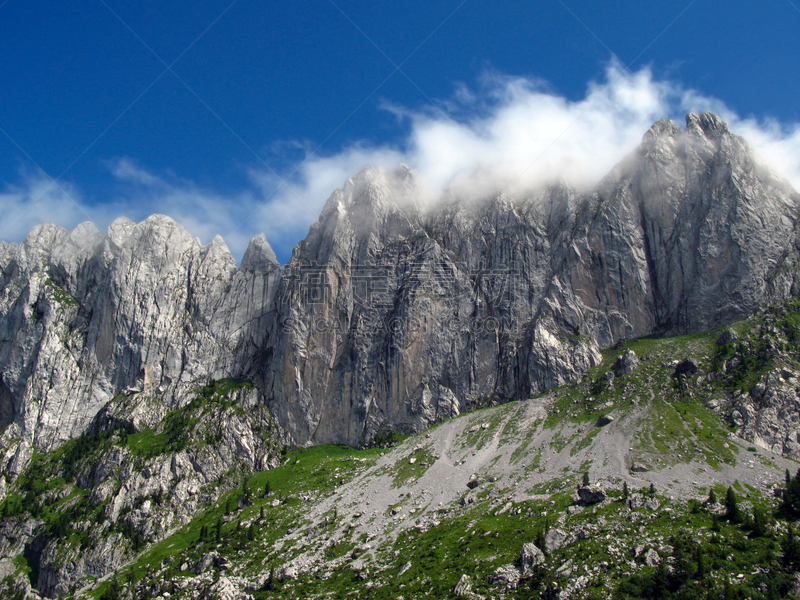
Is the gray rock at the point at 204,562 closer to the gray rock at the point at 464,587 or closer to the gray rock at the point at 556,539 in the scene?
the gray rock at the point at 464,587

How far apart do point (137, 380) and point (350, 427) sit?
241ft

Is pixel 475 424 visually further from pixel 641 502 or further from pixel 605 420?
pixel 641 502

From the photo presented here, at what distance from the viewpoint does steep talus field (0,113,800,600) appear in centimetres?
10088

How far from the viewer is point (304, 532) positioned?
5226 inches

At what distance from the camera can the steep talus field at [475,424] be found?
331ft

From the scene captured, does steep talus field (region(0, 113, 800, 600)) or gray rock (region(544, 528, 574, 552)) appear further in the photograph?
steep talus field (region(0, 113, 800, 600))

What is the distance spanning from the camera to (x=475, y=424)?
163375 millimetres

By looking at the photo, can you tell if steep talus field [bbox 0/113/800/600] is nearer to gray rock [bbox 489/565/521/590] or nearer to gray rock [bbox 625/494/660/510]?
gray rock [bbox 625/494/660/510]

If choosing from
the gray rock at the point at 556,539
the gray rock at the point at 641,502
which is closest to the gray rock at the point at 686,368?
the gray rock at the point at 641,502

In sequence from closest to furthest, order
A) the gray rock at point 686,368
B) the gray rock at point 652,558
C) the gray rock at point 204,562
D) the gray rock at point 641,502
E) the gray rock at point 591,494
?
the gray rock at point 652,558, the gray rock at point 641,502, the gray rock at point 591,494, the gray rock at point 204,562, the gray rock at point 686,368

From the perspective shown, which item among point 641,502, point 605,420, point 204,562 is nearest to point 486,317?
point 605,420

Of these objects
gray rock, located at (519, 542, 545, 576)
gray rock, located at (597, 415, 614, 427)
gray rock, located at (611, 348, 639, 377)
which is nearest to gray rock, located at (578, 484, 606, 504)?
gray rock, located at (519, 542, 545, 576)

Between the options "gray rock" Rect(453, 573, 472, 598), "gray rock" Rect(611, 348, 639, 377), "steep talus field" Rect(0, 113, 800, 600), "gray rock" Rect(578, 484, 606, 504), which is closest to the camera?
"gray rock" Rect(453, 573, 472, 598)

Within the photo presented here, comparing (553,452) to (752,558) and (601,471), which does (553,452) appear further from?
(752,558)
